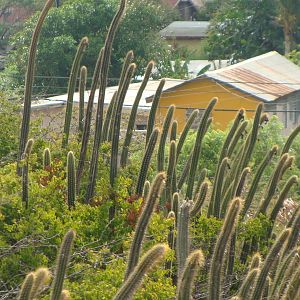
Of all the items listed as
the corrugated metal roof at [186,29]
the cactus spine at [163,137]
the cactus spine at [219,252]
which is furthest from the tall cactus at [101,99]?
the corrugated metal roof at [186,29]

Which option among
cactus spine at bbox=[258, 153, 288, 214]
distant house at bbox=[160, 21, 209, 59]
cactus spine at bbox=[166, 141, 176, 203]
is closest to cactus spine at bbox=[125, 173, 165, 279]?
cactus spine at bbox=[258, 153, 288, 214]

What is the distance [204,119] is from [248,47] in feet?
109

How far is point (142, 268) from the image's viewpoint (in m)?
5.75

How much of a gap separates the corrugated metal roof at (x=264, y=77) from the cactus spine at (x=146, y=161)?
51.5 feet

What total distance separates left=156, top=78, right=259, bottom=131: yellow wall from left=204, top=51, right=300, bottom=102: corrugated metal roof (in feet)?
0.79

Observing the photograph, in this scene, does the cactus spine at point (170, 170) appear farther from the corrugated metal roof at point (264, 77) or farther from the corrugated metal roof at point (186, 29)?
the corrugated metal roof at point (186, 29)

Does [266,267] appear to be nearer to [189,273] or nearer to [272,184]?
[189,273]

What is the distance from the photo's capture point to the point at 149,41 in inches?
1441

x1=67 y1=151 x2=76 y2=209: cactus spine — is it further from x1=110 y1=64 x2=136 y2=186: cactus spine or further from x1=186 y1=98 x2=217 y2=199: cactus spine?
x1=186 y1=98 x2=217 y2=199: cactus spine

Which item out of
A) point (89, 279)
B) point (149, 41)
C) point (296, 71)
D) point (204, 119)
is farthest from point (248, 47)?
point (89, 279)

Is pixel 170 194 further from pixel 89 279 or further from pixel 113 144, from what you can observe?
pixel 89 279

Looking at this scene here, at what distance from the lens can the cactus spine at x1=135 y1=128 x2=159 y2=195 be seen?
9703 millimetres

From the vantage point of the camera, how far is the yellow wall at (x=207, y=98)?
2708 centimetres

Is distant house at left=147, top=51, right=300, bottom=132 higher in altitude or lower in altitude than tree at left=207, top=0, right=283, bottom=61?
lower
